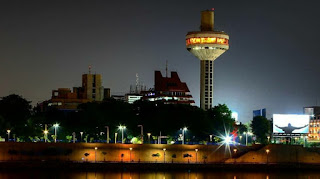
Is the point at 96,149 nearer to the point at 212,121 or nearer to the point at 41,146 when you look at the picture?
the point at 41,146

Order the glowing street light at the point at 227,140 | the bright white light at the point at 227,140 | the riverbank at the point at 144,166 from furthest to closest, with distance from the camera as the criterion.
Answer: the glowing street light at the point at 227,140, the bright white light at the point at 227,140, the riverbank at the point at 144,166

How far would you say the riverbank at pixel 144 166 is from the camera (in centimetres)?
12975

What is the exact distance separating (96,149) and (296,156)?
110ft

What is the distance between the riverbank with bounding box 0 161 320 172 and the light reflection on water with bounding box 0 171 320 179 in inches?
222

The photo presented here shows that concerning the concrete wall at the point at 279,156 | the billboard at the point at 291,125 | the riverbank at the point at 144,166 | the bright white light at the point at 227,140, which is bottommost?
the riverbank at the point at 144,166

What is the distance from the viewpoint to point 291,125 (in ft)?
497

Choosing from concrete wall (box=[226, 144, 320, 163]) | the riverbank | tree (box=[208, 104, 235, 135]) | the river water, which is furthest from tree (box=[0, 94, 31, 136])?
tree (box=[208, 104, 235, 135])

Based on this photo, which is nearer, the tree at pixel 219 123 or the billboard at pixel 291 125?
the billboard at pixel 291 125

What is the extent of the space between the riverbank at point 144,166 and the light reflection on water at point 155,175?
222 inches

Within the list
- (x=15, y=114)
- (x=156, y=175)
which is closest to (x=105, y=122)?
(x=15, y=114)

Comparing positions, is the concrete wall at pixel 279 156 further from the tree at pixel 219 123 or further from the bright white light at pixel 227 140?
the tree at pixel 219 123

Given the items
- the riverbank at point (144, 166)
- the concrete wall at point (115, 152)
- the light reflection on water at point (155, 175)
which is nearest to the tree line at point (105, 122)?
the concrete wall at point (115, 152)

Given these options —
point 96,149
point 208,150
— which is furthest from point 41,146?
point 208,150

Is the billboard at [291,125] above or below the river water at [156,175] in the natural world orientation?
above
